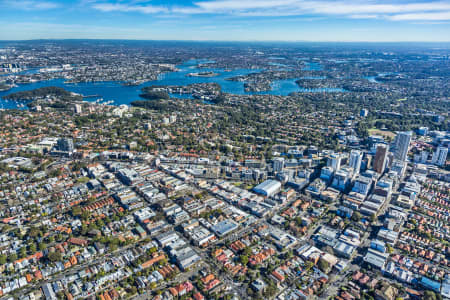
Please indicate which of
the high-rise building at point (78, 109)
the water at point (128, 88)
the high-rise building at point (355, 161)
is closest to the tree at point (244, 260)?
the high-rise building at point (355, 161)

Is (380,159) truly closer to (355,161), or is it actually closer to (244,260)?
(355,161)

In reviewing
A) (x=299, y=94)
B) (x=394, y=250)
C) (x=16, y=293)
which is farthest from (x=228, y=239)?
(x=299, y=94)

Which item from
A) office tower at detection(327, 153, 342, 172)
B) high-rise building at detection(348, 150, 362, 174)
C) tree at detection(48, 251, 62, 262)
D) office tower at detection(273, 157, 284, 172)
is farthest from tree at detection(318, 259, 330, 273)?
tree at detection(48, 251, 62, 262)

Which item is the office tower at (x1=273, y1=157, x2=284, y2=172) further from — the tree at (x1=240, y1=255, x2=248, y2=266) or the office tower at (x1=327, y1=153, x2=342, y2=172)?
the tree at (x1=240, y1=255, x2=248, y2=266)

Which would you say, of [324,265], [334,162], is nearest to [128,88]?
[334,162]

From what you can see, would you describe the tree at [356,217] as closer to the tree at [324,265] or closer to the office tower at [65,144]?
the tree at [324,265]

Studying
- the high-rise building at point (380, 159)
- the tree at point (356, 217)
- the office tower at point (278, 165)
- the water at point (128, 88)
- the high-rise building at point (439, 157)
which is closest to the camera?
the tree at point (356, 217)
